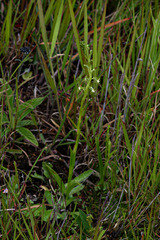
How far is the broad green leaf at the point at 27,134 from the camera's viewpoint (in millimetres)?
1565

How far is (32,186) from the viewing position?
1518 millimetres

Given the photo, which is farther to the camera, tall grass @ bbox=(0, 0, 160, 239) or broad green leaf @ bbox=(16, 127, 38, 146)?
broad green leaf @ bbox=(16, 127, 38, 146)

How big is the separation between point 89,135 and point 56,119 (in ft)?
0.80

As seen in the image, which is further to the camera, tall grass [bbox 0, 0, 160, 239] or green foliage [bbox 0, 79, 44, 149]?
green foliage [bbox 0, 79, 44, 149]

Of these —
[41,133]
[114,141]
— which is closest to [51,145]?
[41,133]

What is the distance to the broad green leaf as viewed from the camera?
5.14 ft

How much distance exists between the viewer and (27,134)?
1585 mm

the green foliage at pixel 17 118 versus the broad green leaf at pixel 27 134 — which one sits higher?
the green foliage at pixel 17 118

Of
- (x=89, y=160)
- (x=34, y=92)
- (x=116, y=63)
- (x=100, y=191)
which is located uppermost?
(x=116, y=63)

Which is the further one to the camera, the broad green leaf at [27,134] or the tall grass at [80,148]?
the broad green leaf at [27,134]

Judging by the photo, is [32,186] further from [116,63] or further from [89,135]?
[116,63]

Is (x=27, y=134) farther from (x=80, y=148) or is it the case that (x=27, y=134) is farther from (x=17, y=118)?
(x=80, y=148)

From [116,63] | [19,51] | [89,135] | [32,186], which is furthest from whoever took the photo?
[19,51]

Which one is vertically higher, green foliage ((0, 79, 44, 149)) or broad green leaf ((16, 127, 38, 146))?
green foliage ((0, 79, 44, 149))
